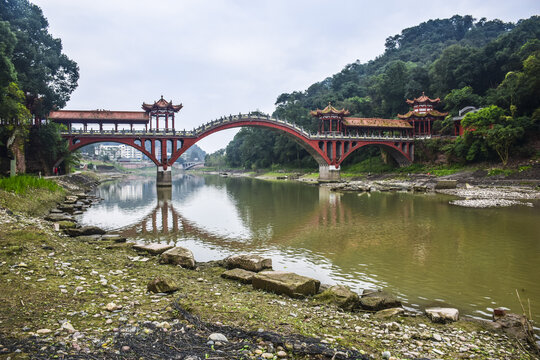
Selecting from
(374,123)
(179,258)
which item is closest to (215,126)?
(374,123)

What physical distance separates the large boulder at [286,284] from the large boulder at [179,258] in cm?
229

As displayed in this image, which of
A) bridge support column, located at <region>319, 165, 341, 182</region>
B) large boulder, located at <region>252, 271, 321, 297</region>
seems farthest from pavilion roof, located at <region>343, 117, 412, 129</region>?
large boulder, located at <region>252, 271, 321, 297</region>

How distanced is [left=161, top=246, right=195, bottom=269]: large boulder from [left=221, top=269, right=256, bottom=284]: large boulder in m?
1.19

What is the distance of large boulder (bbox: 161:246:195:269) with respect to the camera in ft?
28.7

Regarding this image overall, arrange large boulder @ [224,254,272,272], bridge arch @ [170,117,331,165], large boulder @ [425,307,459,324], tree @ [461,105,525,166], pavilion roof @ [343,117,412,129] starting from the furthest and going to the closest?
1. pavilion roof @ [343,117,412,129]
2. bridge arch @ [170,117,331,165]
3. tree @ [461,105,525,166]
4. large boulder @ [224,254,272,272]
5. large boulder @ [425,307,459,324]

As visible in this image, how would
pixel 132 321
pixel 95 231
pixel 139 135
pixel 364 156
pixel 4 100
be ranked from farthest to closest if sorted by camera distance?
pixel 364 156 → pixel 139 135 → pixel 4 100 → pixel 95 231 → pixel 132 321

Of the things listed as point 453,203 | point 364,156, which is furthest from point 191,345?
point 364,156

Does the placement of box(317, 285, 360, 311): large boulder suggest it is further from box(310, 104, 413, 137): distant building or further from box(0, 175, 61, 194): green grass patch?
box(310, 104, 413, 137): distant building

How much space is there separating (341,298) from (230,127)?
42.6 m

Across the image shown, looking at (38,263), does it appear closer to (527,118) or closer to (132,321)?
(132,321)

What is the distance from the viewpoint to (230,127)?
47.4 meters

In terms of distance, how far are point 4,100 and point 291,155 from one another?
58.7 metres

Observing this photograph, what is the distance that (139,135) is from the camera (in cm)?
4116

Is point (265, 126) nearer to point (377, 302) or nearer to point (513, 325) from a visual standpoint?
point (377, 302)
